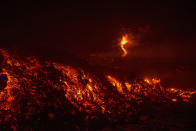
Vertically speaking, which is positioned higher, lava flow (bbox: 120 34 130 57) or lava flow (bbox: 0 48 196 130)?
lava flow (bbox: 120 34 130 57)

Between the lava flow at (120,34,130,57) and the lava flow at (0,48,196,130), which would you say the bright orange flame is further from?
the lava flow at (0,48,196,130)

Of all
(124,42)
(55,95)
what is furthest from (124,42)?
(55,95)

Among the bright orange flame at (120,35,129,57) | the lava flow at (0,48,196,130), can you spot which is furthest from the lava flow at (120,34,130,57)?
the lava flow at (0,48,196,130)

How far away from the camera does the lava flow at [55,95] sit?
2.72 m

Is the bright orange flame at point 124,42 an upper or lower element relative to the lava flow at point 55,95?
upper

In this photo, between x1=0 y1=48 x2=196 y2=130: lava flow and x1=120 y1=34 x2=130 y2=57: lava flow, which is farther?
x1=120 y1=34 x2=130 y2=57: lava flow

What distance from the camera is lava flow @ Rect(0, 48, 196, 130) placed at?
8.94 feet

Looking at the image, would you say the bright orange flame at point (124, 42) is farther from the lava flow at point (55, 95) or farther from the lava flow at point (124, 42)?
the lava flow at point (55, 95)

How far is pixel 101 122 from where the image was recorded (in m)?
3.44

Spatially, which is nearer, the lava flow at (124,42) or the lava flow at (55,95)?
the lava flow at (55,95)

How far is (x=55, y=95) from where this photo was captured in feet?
10.7

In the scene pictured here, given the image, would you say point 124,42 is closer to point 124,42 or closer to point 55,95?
point 124,42

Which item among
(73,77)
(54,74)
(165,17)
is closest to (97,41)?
(73,77)

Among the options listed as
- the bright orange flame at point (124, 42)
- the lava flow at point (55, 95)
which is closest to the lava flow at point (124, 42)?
the bright orange flame at point (124, 42)
